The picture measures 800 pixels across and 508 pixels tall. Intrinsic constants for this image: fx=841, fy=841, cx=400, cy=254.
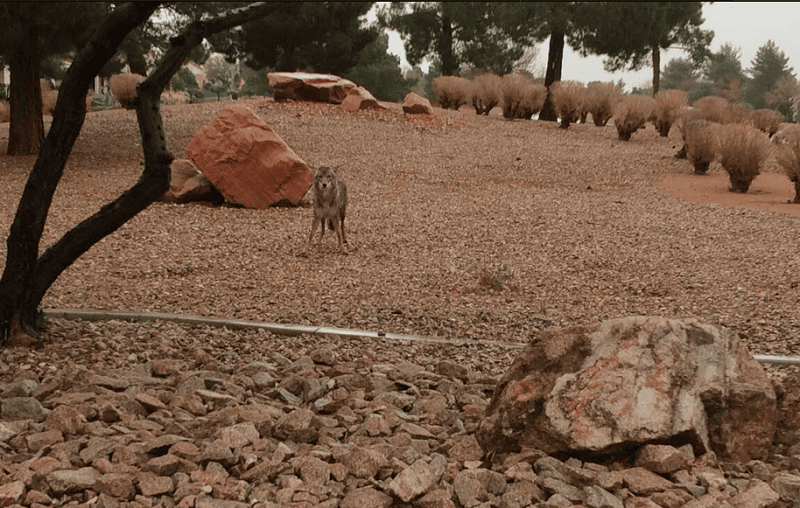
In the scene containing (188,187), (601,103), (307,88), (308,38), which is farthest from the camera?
(308,38)

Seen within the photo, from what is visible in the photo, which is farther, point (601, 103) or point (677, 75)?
point (677, 75)

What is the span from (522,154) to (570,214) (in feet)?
17.9

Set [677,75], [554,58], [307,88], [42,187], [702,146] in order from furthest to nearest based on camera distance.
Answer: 1. [677,75]
2. [554,58]
3. [307,88]
4. [702,146]
5. [42,187]

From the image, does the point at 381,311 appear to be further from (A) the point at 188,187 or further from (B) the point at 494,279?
(A) the point at 188,187

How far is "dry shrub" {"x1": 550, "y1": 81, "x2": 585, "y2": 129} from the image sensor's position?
21188 mm

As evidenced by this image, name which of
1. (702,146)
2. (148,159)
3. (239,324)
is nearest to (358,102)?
(702,146)

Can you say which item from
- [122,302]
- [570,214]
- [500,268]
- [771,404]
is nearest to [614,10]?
[570,214]

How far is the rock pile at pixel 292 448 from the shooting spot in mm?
2951

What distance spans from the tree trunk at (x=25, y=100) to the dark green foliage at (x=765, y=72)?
50867 millimetres

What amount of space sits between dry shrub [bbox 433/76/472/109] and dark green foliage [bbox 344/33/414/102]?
10662mm

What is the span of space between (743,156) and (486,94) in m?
10.8

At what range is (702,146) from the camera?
1514cm

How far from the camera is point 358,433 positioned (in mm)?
3574

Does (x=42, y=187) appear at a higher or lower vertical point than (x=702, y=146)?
lower
